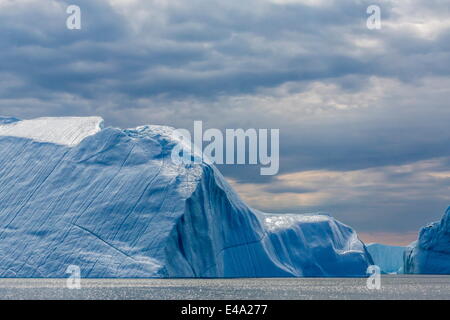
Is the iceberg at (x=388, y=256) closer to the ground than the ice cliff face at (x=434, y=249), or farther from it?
closer to the ground

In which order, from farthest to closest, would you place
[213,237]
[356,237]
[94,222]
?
[356,237]
[213,237]
[94,222]

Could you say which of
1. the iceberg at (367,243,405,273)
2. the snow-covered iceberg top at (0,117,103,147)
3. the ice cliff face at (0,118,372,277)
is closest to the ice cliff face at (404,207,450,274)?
the ice cliff face at (0,118,372,277)

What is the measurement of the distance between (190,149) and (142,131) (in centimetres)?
406

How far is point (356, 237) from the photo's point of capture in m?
82.1

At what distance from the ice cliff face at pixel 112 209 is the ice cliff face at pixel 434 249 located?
17.5m

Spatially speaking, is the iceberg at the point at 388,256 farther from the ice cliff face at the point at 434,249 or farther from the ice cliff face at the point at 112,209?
the ice cliff face at the point at 112,209

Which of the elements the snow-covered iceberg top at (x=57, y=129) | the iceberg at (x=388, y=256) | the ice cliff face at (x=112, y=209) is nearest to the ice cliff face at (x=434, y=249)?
the ice cliff face at (x=112, y=209)

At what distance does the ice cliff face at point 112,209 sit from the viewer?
50.2 metres

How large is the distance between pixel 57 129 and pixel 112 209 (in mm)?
11496

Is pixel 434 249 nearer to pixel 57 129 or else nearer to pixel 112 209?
pixel 112 209
